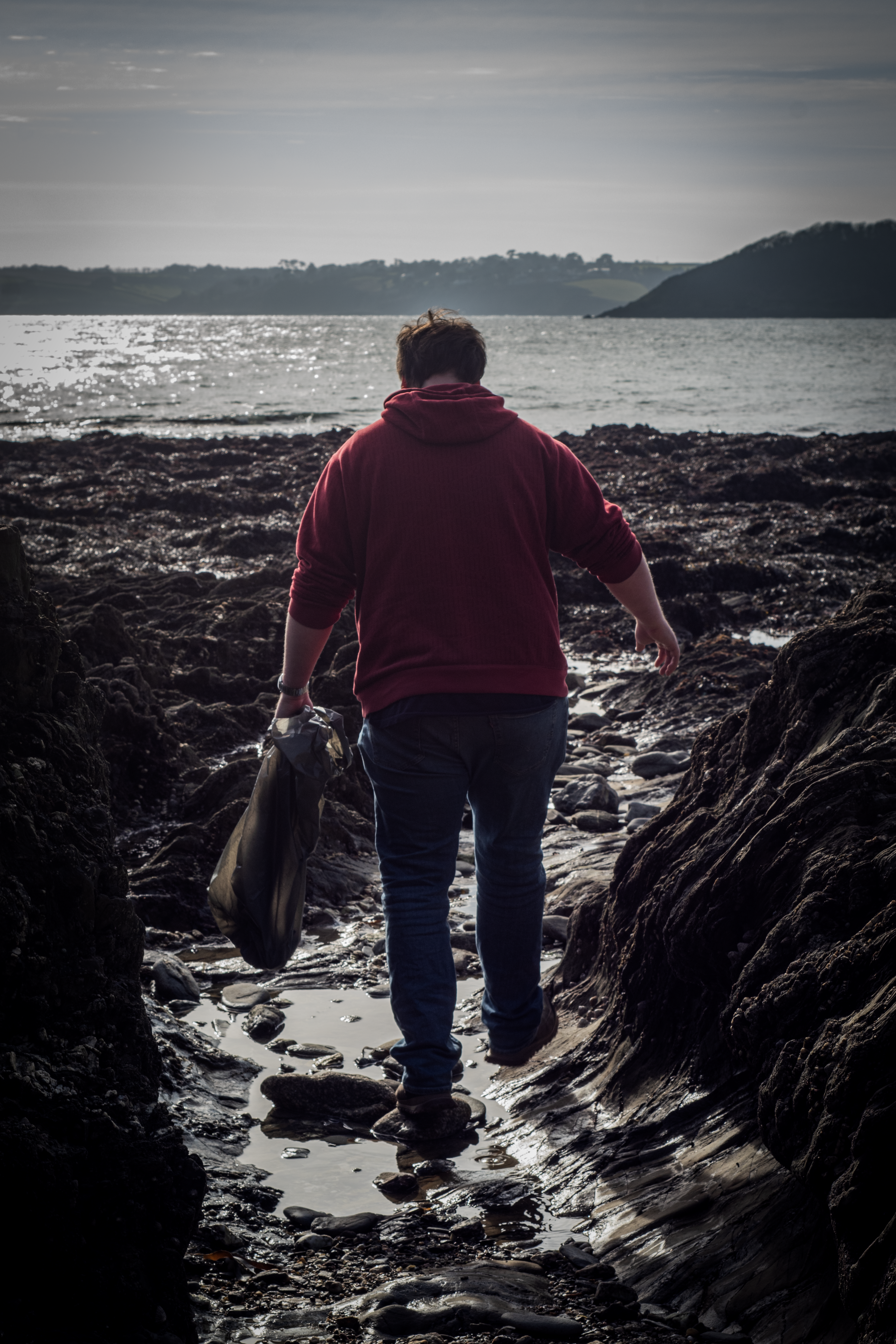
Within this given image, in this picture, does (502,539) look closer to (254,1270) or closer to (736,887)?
(736,887)

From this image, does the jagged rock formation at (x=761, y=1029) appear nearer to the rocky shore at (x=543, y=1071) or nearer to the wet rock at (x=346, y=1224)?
the rocky shore at (x=543, y=1071)

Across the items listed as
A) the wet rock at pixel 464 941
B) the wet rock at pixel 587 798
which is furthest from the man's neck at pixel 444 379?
the wet rock at pixel 587 798

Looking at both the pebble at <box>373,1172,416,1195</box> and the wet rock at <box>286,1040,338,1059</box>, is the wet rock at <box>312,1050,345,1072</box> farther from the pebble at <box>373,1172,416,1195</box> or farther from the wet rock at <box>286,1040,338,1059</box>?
the pebble at <box>373,1172,416,1195</box>

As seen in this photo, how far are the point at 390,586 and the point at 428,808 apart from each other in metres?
0.63

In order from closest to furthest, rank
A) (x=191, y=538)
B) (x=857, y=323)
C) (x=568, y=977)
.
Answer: (x=568, y=977) < (x=191, y=538) < (x=857, y=323)

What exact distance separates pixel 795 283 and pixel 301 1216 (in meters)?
171

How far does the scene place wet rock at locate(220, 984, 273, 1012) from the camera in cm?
399

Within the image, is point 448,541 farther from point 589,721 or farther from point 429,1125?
point 589,721

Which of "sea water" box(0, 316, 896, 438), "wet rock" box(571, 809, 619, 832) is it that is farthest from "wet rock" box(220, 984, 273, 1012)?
"sea water" box(0, 316, 896, 438)

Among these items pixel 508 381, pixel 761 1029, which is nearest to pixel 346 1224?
pixel 761 1029

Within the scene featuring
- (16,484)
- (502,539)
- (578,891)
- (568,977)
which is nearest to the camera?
(502,539)

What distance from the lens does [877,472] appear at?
68.5 feet

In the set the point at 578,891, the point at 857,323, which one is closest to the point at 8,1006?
the point at 578,891

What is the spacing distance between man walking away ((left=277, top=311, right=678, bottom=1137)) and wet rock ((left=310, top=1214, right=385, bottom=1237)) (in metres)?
0.43
